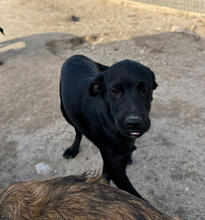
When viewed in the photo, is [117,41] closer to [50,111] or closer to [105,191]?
[50,111]

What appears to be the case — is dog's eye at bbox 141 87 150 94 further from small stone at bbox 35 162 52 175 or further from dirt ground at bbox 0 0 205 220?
small stone at bbox 35 162 52 175

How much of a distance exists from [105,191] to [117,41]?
609 centimetres

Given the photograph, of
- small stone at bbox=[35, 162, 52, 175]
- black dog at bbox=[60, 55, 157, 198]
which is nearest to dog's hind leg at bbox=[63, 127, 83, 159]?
small stone at bbox=[35, 162, 52, 175]

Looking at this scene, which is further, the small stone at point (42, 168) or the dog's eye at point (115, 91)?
the small stone at point (42, 168)

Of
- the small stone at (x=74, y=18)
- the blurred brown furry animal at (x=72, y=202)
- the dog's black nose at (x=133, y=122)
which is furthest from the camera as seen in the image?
the small stone at (x=74, y=18)

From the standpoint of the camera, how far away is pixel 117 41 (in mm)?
7457

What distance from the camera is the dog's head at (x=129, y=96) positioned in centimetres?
243

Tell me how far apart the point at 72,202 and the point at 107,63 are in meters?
4.98

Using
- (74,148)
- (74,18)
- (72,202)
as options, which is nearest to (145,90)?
(72,202)

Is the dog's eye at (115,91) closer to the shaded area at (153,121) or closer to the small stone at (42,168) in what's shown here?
the shaded area at (153,121)

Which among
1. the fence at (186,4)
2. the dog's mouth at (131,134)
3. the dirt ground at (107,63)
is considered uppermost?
the dog's mouth at (131,134)

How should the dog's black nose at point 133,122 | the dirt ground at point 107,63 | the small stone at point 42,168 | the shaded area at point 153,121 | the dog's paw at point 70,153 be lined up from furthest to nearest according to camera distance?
the dog's paw at point 70,153
the small stone at point 42,168
the dirt ground at point 107,63
the shaded area at point 153,121
the dog's black nose at point 133,122

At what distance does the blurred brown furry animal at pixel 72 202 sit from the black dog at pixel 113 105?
0.74m

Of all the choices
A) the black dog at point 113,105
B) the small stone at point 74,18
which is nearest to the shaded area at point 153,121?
the black dog at point 113,105
